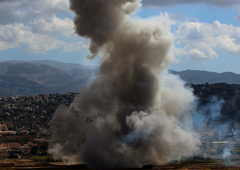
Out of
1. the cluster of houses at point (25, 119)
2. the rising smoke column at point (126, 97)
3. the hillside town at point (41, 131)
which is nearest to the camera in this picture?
the rising smoke column at point (126, 97)

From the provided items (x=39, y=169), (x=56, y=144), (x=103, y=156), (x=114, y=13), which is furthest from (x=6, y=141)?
(x=114, y=13)

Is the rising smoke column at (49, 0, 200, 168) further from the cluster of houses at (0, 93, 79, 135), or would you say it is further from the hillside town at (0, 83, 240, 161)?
the cluster of houses at (0, 93, 79, 135)

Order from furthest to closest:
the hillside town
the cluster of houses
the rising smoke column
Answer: the cluster of houses, the hillside town, the rising smoke column

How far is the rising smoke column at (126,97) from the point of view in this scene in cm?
5780

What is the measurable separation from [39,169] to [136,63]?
27.6 m

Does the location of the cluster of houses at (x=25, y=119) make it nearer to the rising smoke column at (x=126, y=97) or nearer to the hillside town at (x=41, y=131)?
the hillside town at (x=41, y=131)

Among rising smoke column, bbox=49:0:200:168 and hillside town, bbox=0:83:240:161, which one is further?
hillside town, bbox=0:83:240:161

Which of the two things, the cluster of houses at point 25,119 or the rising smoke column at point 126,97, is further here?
the cluster of houses at point 25,119

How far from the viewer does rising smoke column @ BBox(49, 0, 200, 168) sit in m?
57.8

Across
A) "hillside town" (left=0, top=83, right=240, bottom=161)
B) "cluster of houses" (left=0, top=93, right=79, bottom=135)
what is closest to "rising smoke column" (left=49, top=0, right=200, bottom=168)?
"hillside town" (left=0, top=83, right=240, bottom=161)

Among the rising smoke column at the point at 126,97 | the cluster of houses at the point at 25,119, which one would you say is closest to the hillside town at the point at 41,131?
the cluster of houses at the point at 25,119

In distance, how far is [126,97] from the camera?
201 feet

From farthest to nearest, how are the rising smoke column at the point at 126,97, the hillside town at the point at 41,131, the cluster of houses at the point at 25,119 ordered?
the cluster of houses at the point at 25,119, the hillside town at the point at 41,131, the rising smoke column at the point at 126,97

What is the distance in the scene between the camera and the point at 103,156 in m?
59.2
